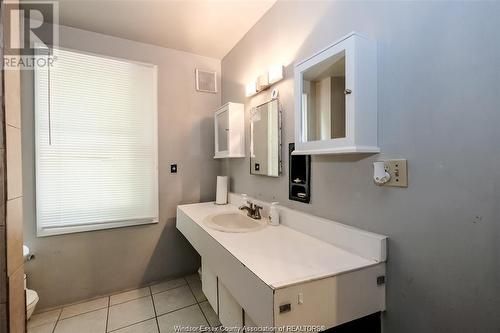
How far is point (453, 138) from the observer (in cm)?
82

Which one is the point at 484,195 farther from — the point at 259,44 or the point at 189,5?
the point at 189,5

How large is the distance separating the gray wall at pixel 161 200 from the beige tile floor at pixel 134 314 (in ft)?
0.38

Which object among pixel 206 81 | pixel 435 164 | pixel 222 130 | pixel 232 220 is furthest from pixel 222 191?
pixel 435 164

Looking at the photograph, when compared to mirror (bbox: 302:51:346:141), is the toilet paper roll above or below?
below

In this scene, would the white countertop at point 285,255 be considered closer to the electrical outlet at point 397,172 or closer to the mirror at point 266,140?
the electrical outlet at point 397,172

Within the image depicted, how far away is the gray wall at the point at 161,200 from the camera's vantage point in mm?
1911

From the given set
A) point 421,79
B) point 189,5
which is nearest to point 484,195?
point 421,79

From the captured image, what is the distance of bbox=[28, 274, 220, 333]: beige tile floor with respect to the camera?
5.65 ft

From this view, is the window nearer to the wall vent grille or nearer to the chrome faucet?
the wall vent grille

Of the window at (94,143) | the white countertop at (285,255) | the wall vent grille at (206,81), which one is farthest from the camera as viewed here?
the wall vent grille at (206,81)

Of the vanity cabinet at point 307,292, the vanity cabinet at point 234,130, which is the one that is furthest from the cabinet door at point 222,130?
the vanity cabinet at point 307,292

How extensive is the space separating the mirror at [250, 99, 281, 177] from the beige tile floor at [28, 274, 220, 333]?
48.3 inches

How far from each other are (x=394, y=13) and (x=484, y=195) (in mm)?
791

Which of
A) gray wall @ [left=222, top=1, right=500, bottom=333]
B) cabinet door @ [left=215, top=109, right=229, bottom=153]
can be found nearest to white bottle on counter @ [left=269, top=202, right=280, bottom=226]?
gray wall @ [left=222, top=1, right=500, bottom=333]
